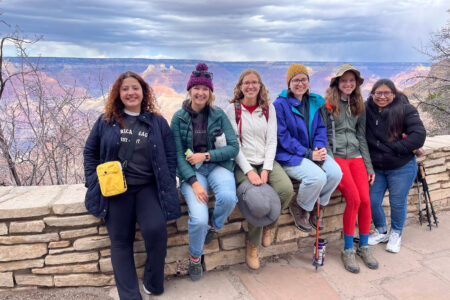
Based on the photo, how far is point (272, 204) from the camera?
2.62 m

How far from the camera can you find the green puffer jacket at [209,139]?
270 centimetres

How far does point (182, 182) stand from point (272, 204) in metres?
0.80

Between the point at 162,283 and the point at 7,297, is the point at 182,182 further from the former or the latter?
the point at 7,297

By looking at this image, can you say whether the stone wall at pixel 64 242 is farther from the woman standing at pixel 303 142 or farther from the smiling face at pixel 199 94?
the smiling face at pixel 199 94

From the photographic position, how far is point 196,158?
2682 millimetres

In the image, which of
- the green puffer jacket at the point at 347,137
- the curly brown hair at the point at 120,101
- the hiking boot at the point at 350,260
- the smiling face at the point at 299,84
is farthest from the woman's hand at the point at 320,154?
the curly brown hair at the point at 120,101

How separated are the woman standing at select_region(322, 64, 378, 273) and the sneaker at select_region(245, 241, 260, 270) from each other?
87cm

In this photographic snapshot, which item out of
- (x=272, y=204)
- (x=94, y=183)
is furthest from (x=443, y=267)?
(x=94, y=183)

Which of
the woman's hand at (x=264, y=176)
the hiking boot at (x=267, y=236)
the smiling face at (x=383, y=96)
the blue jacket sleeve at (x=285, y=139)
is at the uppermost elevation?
the smiling face at (x=383, y=96)

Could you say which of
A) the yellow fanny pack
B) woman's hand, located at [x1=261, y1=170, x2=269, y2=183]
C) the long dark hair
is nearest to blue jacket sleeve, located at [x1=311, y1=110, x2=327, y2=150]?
woman's hand, located at [x1=261, y1=170, x2=269, y2=183]

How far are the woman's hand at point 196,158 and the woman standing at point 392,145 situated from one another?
1.89 meters

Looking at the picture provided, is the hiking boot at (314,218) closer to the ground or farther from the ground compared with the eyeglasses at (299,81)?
closer to the ground

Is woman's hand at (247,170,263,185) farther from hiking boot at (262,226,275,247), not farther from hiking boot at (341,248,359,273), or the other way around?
hiking boot at (341,248,359,273)

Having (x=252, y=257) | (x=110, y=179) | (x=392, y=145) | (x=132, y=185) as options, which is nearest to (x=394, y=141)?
(x=392, y=145)
